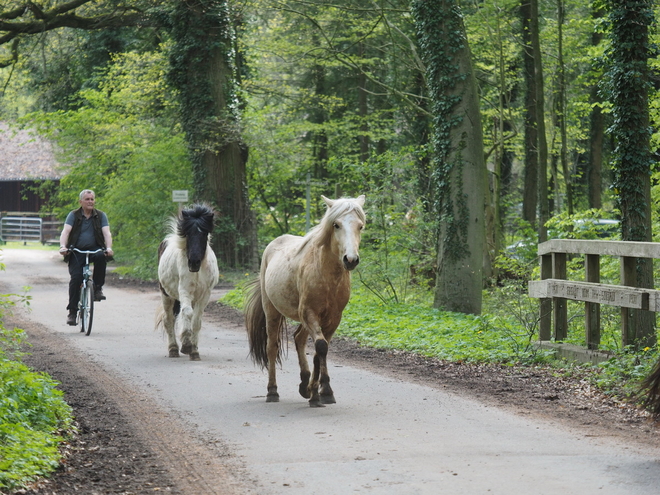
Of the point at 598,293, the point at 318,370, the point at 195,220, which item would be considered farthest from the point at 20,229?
the point at 318,370

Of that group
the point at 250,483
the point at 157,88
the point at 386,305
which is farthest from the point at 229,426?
the point at 157,88

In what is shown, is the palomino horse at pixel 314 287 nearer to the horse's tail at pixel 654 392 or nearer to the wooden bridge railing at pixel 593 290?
the horse's tail at pixel 654 392

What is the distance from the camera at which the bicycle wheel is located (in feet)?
46.4

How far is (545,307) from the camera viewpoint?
1113cm

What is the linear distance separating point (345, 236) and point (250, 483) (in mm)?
2698

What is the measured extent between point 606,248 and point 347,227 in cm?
361

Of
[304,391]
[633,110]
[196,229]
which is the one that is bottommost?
[304,391]

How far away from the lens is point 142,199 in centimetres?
2697

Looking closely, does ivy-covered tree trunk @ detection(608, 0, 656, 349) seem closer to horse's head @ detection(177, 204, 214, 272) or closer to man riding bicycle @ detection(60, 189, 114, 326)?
horse's head @ detection(177, 204, 214, 272)

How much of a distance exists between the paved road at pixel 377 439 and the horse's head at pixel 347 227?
1417 mm

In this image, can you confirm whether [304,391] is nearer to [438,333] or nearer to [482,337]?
[482,337]

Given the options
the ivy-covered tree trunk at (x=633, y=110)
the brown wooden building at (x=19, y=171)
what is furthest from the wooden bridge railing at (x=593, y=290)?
the brown wooden building at (x=19, y=171)

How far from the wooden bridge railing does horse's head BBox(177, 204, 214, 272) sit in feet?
14.8

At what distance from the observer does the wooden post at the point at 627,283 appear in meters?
9.30
